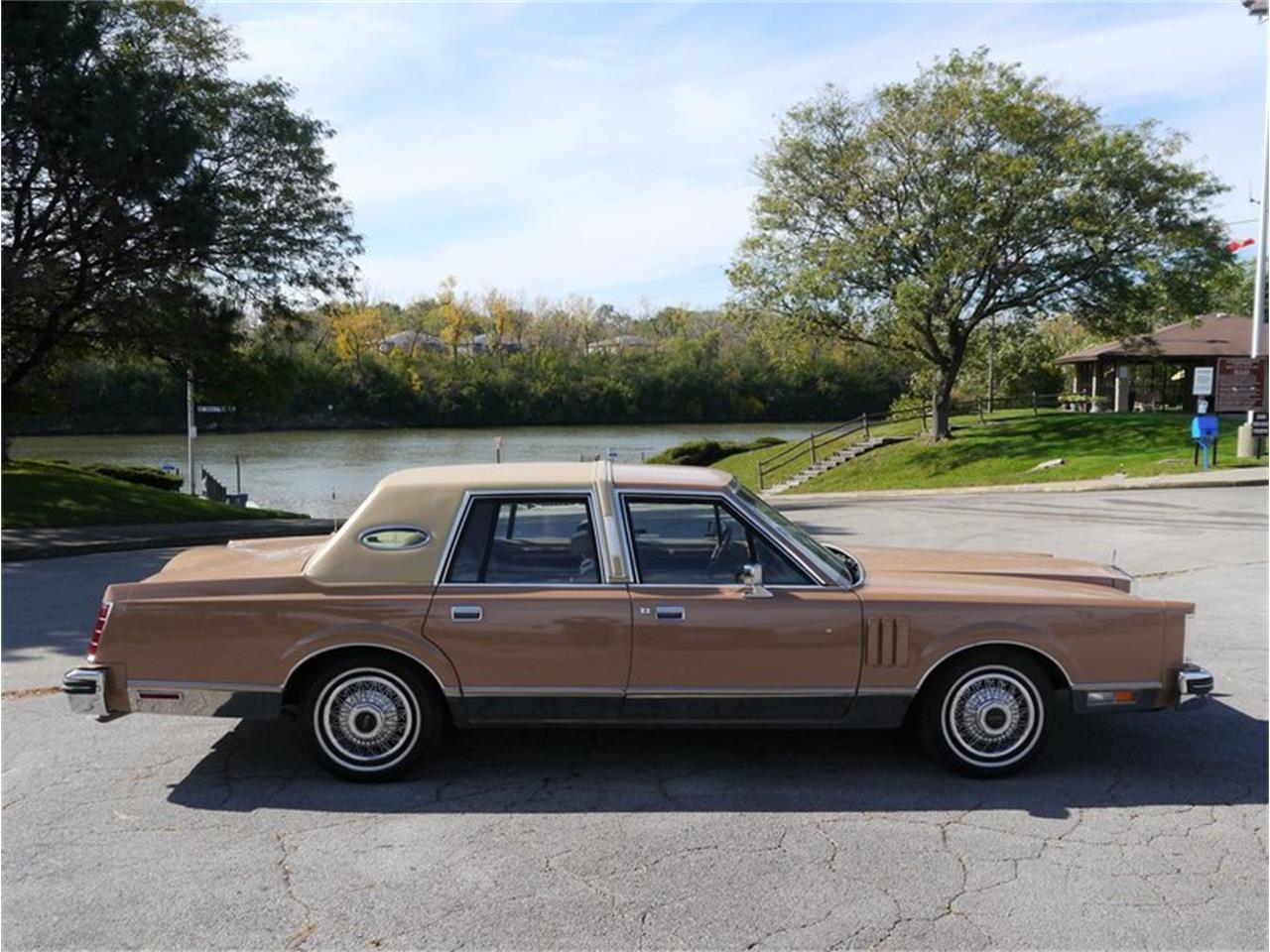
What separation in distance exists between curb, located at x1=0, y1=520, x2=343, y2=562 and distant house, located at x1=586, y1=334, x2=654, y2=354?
9722cm

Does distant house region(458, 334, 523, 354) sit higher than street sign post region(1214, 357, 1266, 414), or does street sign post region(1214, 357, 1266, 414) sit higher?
distant house region(458, 334, 523, 354)

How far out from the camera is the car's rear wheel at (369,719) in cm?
510

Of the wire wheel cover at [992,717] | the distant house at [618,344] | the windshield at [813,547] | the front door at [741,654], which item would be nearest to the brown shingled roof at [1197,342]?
the windshield at [813,547]

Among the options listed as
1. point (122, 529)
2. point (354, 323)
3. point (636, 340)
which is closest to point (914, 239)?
point (122, 529)

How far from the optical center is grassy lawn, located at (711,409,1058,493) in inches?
1654

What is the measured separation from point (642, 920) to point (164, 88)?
2037 centimetres

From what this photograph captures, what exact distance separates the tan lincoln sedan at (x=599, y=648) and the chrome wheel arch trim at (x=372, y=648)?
0.04 ft

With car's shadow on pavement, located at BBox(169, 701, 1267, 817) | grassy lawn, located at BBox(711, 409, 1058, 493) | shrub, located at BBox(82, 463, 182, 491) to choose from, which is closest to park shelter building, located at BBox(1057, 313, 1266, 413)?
grassy lawn, located at BBox(711, 409, 1058, 493)

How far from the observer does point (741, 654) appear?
5.05 m

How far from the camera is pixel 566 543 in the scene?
5289mm

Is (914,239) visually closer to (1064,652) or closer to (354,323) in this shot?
(1064,652)

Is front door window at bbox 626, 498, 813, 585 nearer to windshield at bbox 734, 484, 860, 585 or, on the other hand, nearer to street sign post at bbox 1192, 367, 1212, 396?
windshield at bbox 734, 484, 860, 585

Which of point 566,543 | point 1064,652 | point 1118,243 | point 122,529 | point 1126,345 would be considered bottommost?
point 122,529

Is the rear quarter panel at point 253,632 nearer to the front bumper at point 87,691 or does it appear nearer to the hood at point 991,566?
the front bumper at point 87,691
